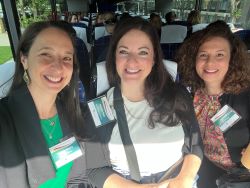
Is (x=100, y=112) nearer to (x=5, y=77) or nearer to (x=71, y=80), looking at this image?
(x=71, y=80)

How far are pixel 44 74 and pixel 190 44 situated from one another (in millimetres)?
984

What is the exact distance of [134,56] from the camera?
1443mm

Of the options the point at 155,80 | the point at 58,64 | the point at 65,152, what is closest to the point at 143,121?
the point at 155,80

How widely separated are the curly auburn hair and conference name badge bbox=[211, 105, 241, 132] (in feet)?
0.38

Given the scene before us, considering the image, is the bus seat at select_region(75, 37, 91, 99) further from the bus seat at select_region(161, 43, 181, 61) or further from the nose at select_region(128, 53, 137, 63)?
the nose at select_region(128, 53, 137, 63)

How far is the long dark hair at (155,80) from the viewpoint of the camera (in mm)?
1484

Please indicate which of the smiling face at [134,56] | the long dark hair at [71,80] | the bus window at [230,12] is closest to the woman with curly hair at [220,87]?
the smiling face at [134,56]

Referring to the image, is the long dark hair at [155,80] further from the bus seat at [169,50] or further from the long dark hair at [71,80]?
the bus seat at [169,50]

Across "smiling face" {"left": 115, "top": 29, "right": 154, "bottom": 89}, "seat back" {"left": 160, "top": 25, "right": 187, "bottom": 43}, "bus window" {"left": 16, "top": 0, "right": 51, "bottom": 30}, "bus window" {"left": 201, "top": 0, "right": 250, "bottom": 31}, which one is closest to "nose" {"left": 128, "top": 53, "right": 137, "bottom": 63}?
"smiling face" {"left": 115, "top": 29, "right": 154, "bottom": 89}

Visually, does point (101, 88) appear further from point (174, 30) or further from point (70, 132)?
point (174, 30)

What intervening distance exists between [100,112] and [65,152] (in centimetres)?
27

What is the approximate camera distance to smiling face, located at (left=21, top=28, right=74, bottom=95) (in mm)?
1233

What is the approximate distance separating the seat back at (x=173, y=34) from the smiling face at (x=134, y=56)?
2.03 metres

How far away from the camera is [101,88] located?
61.9 inches
